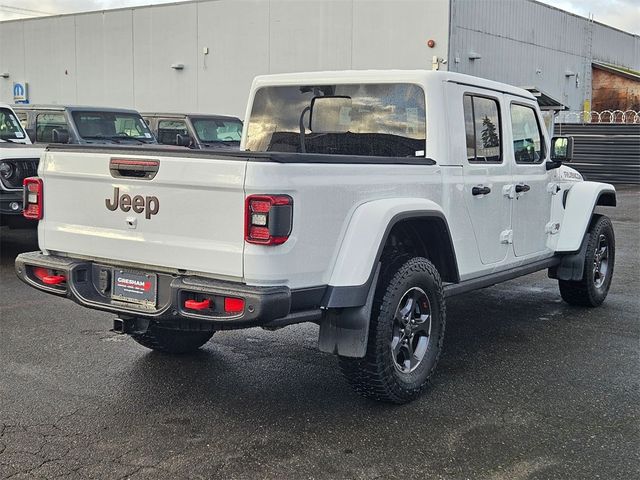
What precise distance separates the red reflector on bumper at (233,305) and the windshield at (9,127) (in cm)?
767

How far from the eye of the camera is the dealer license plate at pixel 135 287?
4039mm

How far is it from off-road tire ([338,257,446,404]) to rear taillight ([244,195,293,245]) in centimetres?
89

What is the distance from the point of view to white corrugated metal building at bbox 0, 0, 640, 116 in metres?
22.4

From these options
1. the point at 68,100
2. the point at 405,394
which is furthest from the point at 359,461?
the point at 68,100

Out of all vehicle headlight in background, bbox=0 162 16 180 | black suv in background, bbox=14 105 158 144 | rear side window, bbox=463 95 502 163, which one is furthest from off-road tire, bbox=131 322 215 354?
black suv in background, bbox=14 105 158 144

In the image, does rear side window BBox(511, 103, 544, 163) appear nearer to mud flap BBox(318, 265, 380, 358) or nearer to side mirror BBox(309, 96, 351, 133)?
side mirror BBox(309, 96, 351, 133)

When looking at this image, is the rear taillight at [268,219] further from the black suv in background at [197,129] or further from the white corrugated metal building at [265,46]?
the white corrugated metal building at [265,46]

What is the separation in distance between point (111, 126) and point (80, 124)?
0.55 meters

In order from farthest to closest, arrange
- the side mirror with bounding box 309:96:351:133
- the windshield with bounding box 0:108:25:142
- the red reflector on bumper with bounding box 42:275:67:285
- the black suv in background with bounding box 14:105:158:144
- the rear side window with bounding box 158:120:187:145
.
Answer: the rear side window with bounding box 158:120:187:145
the black suv in background with bounding box 14:105:158:144
the windshield with bounding box 0:108:25:142
the side mirror with bounding box 309:96:351:133
the red reflector on bumper with bounding box 42:275:67:285

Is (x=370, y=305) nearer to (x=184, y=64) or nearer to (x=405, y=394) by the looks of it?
(x=405, y=394)

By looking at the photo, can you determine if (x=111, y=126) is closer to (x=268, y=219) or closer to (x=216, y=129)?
(x=216, y=129)

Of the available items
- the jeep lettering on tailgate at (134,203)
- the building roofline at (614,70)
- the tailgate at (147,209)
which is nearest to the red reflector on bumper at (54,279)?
the tailgate at (147,209)

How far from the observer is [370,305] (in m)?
4.17

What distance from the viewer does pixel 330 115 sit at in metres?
5.50
